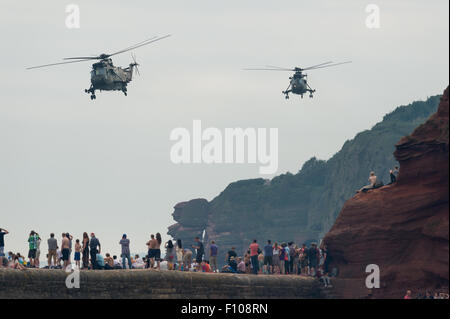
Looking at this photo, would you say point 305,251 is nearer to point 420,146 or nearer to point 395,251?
point 395,251

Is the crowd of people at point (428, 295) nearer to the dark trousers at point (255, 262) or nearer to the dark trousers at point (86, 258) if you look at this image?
the dark trousers at point (255, 262)

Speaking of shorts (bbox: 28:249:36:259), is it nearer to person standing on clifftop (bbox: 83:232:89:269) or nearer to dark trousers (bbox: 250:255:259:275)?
person standing on clifftop (bbox: 83:232:89:269)

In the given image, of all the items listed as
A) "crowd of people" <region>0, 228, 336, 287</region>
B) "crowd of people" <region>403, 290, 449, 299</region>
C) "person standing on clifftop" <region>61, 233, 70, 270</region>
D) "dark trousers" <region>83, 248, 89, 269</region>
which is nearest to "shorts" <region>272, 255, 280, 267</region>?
"crowd of people" <region>0, 228, 336, 287</region>

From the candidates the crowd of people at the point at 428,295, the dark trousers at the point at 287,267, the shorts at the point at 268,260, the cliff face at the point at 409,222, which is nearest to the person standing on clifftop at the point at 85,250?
the shorts at the point at 268,260

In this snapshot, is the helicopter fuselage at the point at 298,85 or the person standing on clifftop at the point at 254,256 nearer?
the person standing on clifftop at the point at 254,256
